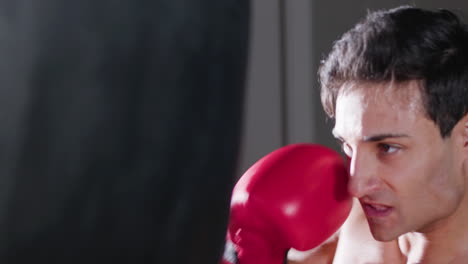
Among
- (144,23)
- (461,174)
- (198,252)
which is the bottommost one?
(461,174)

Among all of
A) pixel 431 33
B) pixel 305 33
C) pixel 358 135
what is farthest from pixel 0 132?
pixel 305 33

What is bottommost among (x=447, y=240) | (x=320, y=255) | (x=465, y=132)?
(x=320, y=255)

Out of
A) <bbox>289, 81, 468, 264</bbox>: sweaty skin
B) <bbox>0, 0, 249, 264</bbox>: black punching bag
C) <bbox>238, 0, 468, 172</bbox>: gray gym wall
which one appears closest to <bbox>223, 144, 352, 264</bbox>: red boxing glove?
<bbox>289, 81, 468, 264</bbox>: sweaty skin

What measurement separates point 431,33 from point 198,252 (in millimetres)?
900

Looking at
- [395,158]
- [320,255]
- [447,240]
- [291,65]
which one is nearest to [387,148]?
[395,158]

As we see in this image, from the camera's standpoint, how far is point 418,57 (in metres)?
1.05

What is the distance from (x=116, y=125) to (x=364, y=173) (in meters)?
0.85

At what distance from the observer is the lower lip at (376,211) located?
1058mm

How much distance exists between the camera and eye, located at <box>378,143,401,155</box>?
1039 mm

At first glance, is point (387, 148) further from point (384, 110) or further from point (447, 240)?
point (447, 240)

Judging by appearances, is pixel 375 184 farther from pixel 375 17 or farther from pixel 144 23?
pixel 144 23

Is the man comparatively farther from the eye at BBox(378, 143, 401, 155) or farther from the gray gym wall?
the gray gym wall

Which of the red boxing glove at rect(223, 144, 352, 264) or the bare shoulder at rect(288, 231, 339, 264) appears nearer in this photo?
the red boxing glove at rect(223, 144, 352, 264)

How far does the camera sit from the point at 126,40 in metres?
0.24
